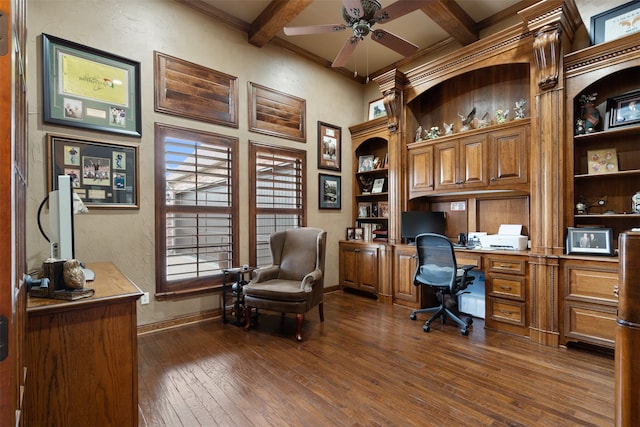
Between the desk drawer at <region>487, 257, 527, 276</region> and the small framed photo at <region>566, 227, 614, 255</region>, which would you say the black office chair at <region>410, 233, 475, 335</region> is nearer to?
the desk drawer at <region>487, 257, 527, 276</region>

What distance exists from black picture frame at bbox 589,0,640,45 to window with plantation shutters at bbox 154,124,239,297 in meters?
3.99

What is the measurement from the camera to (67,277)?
1442 millimetres

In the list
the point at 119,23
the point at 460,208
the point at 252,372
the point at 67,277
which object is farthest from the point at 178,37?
the point at 460,208

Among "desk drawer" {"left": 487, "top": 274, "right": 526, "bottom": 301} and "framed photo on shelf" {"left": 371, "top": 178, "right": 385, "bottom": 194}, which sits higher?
"framed photo on shelf" {"left": 371, "top": 178, "right": 385, "bottom": 194}

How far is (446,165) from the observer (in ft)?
12.5

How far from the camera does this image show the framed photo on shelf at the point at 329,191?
15.6 ft

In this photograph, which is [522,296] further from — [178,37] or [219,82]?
[178,37]

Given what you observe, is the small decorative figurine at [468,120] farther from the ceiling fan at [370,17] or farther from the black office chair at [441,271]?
the black office chair at [441,271]

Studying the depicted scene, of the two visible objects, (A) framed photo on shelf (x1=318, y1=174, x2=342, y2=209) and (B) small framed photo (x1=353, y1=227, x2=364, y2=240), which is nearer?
(A) framed photo on shelf (x1=318, y1=174, x2=342, y2=209)

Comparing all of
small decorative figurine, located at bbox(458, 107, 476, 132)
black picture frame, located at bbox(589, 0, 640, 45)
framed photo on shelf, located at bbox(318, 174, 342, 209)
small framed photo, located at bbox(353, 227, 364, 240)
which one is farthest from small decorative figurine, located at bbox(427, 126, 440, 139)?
small framed photo, located at bbox(353, 227, 364, 240)

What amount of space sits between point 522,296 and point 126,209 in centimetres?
412

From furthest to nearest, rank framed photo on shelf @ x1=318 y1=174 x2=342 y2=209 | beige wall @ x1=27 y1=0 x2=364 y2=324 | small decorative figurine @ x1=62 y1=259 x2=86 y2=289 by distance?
framed photo on shelf @ x1=318 y1=174 x2=342 y2=209 < beige wall @ x1=27 y1=0 x2=364 y2=324 < small decorative figurine @ x1=62 y1=259 x2=86 y2=289

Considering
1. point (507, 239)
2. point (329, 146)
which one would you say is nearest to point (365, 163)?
point (329, 146)

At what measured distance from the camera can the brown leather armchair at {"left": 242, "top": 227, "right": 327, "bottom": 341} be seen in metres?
3.05
